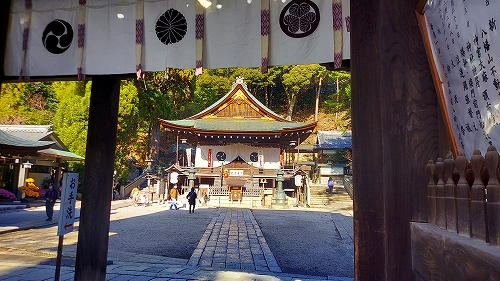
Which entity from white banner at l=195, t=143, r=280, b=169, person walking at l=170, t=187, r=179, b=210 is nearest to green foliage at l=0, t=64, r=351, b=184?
white banner at l=195, t=143, r=280, b=169

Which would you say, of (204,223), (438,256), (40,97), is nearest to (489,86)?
(438,256)

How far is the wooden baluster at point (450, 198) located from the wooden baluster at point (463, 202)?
4 cm

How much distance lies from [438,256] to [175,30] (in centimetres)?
297

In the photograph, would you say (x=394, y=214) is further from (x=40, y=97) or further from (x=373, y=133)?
(x=40, y=97)

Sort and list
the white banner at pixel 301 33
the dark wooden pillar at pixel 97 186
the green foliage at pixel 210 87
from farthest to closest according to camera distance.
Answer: the green foliage at pixel 210 87 < the dark wooden pillar at pixel 97 186 < the white banner at pixel 301 33

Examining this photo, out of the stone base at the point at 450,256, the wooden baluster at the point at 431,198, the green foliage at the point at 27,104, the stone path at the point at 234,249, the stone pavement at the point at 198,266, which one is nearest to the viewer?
the stone base at the point at 450,256

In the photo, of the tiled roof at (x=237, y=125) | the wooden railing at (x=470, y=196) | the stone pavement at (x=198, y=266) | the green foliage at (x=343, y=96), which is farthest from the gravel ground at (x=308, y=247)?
the tiled roof at (x=237, y=125)

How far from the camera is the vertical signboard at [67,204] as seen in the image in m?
3.66

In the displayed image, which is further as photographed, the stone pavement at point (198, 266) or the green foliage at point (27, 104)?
the green foliage at point (27, 104)

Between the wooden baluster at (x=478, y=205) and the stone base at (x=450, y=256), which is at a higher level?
the wooden baluster at (x=478, y=205)

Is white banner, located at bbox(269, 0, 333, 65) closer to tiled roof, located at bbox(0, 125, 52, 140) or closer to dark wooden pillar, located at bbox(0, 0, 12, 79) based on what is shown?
dark wooden pillar, located at bbox(0, 0, 12, 79)

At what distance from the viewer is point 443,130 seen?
1672 millimetres

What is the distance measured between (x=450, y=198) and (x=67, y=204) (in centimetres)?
388

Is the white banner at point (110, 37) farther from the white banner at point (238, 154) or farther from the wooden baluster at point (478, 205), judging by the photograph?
the white banner at point (238, 154)
